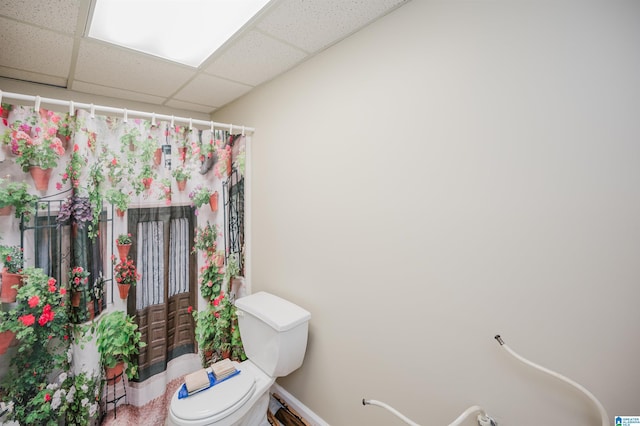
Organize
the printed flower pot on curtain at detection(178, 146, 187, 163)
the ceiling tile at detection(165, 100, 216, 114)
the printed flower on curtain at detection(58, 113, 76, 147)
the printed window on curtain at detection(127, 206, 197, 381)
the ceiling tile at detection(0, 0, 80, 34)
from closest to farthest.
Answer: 1. the ceiling tile at detection(0, 0, 80, 34)
2. the printed flower on curtain at detection(58, 113, 76, 147)
3. the printed window on curtain at detection(127, 206, 197, 381)
4. the printed flower pot on curtain at detection(178, 146, 187, 163)
5. the ceiling tile at detection(165, 100, 216, 114)

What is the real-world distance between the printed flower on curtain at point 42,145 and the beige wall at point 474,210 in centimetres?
126

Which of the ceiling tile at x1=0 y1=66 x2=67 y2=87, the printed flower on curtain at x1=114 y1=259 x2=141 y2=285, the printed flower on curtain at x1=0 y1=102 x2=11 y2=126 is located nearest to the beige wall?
the printed flower on curtain at x1=114 y1=259 x2=141 y2=285

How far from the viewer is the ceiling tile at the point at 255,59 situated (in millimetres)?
1367

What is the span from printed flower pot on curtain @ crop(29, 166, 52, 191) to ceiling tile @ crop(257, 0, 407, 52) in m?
1.26

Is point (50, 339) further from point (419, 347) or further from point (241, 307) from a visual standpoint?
point (419, 347)

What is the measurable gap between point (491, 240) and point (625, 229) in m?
0.33

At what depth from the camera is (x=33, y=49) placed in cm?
138

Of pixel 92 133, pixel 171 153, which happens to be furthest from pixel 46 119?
pixel 171 153

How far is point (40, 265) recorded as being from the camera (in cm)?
122

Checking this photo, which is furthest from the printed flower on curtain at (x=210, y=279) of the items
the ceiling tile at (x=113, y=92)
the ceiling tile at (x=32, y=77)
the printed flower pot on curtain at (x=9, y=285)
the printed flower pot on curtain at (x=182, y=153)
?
the ceiling tile at (x=32, y=77)

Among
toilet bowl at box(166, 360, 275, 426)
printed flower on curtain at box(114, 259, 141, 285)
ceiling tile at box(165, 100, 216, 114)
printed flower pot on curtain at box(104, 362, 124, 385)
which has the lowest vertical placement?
toilet bowl at box(166, 360, 275, 426)

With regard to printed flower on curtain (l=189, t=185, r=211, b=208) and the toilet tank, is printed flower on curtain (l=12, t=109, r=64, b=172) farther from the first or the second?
the toilet tank

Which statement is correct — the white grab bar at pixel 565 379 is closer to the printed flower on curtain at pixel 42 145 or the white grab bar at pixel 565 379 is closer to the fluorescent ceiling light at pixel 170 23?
the fluorescent ceiling light at pixel 170 23

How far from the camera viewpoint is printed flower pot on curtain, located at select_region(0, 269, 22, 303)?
1.13 m
